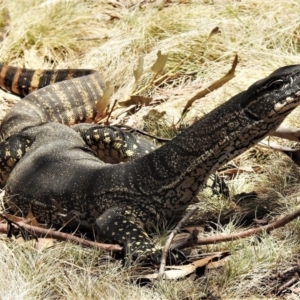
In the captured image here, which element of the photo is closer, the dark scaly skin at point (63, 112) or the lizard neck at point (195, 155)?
the lizard neck at point (195, 155)

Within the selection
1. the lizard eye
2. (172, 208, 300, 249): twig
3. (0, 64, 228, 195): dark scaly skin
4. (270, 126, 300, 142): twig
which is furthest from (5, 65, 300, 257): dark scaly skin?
(270, 126, 300, 142): twig

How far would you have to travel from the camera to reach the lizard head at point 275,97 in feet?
15.6

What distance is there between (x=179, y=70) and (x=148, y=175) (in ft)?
10.6

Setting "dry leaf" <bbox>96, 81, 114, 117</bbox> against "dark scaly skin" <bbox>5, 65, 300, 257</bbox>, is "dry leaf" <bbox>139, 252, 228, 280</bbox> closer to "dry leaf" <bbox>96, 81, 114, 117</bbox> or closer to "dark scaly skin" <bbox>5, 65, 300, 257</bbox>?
"dark scaly skin" <bbox>5, 65, 300, 257</bbox>

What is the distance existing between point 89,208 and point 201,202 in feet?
2.70

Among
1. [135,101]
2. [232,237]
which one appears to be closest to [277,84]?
[232,237]

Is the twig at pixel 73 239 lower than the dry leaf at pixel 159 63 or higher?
lower

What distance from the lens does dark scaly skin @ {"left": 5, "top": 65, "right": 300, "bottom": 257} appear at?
484 cm

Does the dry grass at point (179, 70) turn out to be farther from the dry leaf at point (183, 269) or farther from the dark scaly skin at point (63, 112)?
the dark scaly skin at point (63, 112)

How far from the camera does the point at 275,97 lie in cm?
479

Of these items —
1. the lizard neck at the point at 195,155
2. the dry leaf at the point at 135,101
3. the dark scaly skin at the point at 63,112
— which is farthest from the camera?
the dry leaf at the point at 135,101

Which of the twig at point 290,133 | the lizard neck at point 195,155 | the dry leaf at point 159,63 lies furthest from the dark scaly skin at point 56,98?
the twig at point 290,133

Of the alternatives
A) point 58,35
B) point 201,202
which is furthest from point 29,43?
point 201,202

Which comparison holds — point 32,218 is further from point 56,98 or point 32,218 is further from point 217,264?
point 56,98
